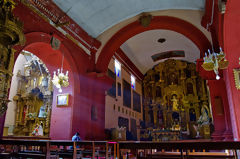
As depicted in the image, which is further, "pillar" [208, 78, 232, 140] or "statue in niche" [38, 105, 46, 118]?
"statue in niche" [38, 105, 46, 118]

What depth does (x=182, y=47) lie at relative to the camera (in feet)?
46.9

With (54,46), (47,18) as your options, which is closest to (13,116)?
(54,46)

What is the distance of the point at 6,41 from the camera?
15.1 ft

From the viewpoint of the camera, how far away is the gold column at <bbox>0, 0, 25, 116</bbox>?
4305mm

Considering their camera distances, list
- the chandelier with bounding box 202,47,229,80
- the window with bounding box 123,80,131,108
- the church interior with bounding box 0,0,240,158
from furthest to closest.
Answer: the window with bounding box 123,80,131,108 → the church interior with bounding box 0,0,240,158 → the chandelier with bounding box 202,47,229,80

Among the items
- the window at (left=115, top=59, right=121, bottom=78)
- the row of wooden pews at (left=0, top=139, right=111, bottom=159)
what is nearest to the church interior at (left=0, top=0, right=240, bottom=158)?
the window at (left=115, top=59, right=121, bottom=78)

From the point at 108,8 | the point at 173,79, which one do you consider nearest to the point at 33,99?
the point at 108,8

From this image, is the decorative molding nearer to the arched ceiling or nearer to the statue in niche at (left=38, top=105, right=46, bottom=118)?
the arched ceiling

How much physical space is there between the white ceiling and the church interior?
0.41 feet

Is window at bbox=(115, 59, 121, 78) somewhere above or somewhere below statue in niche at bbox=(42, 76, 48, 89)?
above

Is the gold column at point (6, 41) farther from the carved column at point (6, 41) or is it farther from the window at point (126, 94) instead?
the window at point (126, 94)

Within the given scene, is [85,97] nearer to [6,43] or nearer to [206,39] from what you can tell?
[6,43]

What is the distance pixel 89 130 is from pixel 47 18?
459 cm

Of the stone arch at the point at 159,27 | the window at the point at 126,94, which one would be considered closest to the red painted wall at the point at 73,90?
the stone arch at the point at 159,27
